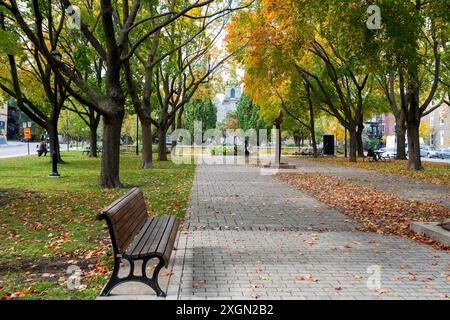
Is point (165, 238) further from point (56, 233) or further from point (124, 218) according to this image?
point (56, 233)

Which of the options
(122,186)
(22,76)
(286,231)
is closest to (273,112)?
(22,76)

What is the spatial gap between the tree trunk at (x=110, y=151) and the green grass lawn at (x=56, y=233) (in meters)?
0.46

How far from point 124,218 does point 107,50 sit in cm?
962

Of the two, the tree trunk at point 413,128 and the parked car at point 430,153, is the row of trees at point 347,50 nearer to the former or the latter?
the tree trunk at point 413,128

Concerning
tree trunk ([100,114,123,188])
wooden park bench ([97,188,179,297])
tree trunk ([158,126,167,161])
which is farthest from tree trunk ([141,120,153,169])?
wooden park bench ([97,188,179,297])

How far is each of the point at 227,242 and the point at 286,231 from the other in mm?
1437

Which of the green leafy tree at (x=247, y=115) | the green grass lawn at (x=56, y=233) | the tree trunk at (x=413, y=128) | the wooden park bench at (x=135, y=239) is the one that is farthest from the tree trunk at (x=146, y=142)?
the green leafy tree at (x=247, y=115)

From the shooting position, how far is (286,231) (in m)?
8.44

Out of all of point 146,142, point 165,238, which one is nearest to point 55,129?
point 146,142

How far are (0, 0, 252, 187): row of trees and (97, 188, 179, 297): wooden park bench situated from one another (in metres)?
7.96

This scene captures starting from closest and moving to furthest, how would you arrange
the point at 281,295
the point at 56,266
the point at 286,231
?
the point at 281,295, the point at 56,266, the point at 286,231

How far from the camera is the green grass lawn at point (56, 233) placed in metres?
5.27
